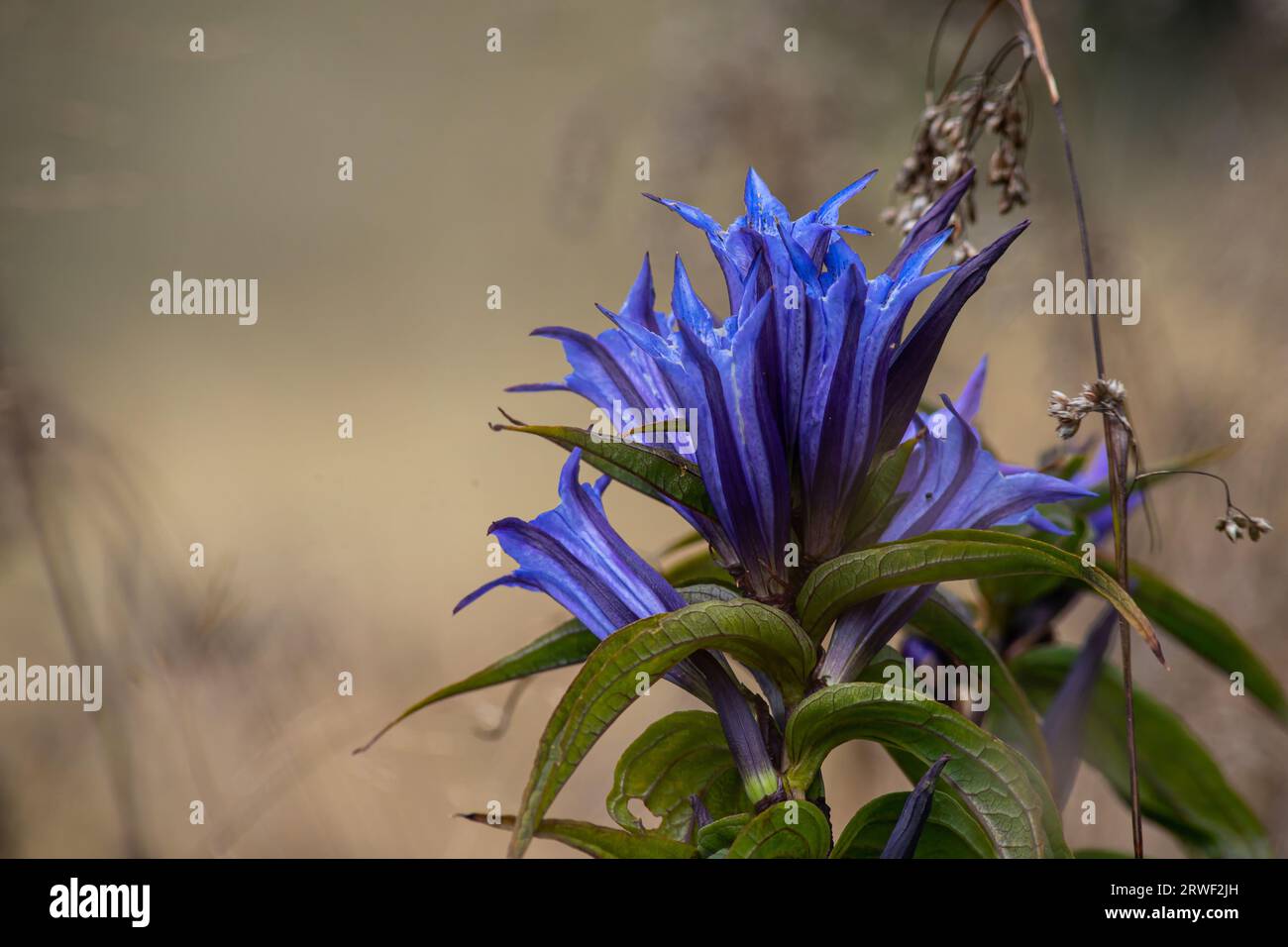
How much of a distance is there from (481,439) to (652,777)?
35.9 inches

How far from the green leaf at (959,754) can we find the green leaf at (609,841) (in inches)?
1.7

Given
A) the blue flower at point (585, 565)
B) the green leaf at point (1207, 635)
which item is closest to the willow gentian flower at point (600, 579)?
the blue flower at point (585, 565)

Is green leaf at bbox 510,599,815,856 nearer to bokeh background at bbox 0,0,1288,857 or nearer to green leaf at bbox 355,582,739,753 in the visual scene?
green leaf at bbox 355,582,739,753

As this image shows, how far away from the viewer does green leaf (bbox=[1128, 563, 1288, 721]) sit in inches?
19.6

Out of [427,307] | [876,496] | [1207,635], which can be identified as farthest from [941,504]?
[427,307]

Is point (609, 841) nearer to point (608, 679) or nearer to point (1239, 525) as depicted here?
point (608, 679)

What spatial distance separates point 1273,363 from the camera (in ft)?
3.22

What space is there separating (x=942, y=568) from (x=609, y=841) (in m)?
0.12

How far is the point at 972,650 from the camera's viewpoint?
391 mm

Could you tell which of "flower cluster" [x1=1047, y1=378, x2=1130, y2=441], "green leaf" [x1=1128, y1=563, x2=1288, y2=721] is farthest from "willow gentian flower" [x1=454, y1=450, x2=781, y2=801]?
"green leaf" [x1=1128, y1=563, x2=1288, y2=721]

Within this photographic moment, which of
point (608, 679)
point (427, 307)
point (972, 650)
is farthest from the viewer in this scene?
point (427, 307)

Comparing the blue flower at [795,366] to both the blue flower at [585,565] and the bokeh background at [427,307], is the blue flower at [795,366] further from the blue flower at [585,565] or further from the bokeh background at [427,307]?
the bokeh background at [427,307]

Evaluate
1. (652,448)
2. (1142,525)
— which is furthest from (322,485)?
(652,448)
